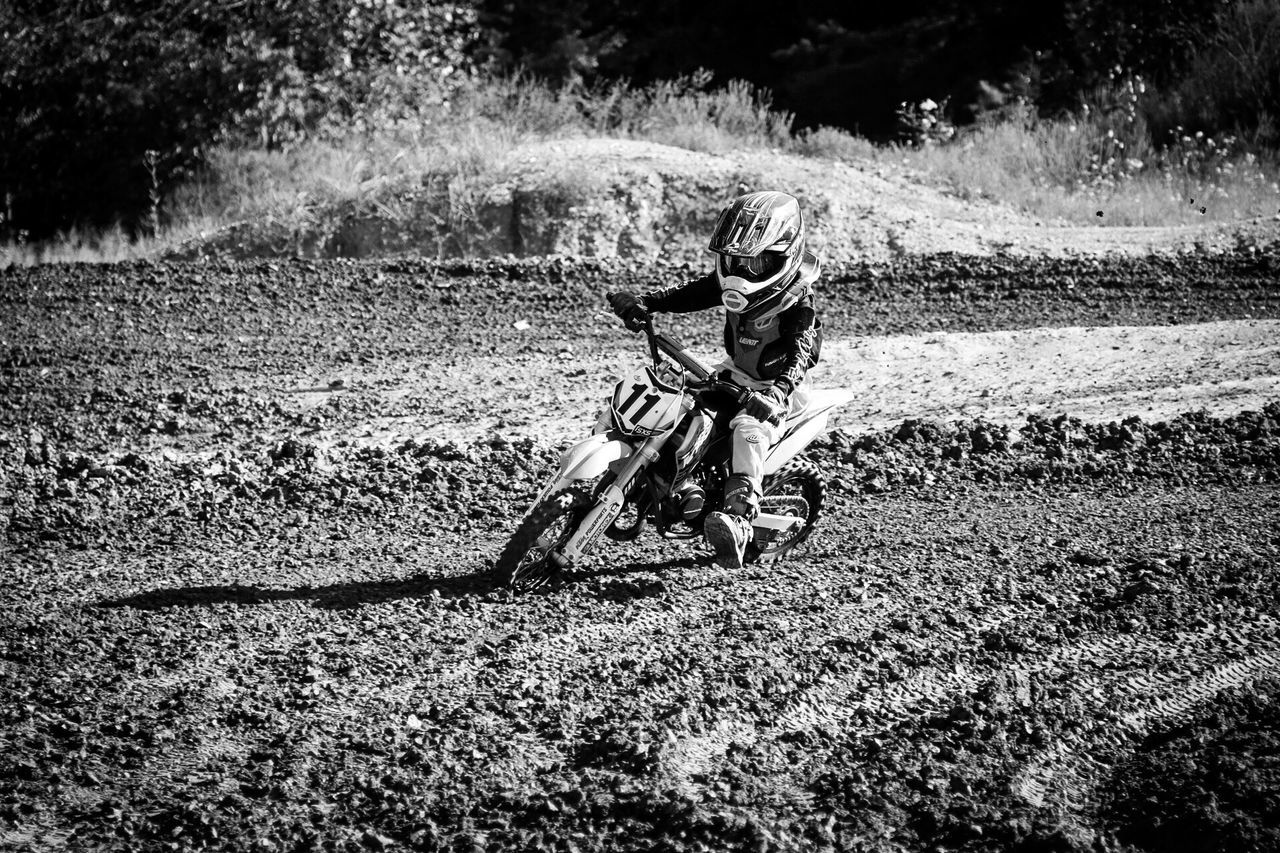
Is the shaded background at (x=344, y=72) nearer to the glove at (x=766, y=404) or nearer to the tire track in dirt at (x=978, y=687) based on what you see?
the glove at (x=766, y=404)

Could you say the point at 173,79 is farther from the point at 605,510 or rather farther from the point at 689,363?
the point at 605,510

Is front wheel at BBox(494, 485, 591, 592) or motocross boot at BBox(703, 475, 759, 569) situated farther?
motocross boot at BBox(703, 475, 759, 569)

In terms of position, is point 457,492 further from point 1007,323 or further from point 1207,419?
point 1007,323

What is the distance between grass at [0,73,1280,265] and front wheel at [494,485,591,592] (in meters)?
9.30

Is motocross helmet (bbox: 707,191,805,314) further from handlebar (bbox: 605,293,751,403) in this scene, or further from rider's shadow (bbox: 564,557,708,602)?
rider's shadow (bbox: 564,557,708,602)

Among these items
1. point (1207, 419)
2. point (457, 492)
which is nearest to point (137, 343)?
point (457, 492)

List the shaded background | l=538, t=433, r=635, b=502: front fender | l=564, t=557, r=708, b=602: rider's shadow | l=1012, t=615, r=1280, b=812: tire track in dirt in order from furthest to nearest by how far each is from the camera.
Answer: the shaded background, l=564, t=557, r=708, b=602: rider's shadow, l=538, t=433, r=635, b=502: front fender, l=1012, t=615, r=1280, b=812: tire track in dirt

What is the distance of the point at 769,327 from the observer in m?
6.58

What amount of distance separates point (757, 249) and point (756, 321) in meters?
0.46

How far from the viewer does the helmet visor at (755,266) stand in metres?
6.36

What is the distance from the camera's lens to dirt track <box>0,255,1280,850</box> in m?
4.39

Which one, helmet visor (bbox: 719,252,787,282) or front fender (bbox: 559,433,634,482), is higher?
helmet visor (bbox: 719,252,787,282)

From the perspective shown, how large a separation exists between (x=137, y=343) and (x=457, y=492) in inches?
192

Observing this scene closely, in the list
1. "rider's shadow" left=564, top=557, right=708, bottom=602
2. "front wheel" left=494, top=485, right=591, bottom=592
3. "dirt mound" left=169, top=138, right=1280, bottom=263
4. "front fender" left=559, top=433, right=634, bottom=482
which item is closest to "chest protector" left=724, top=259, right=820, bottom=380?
"front fender" left=559, top=433, right=634, bottom=482
